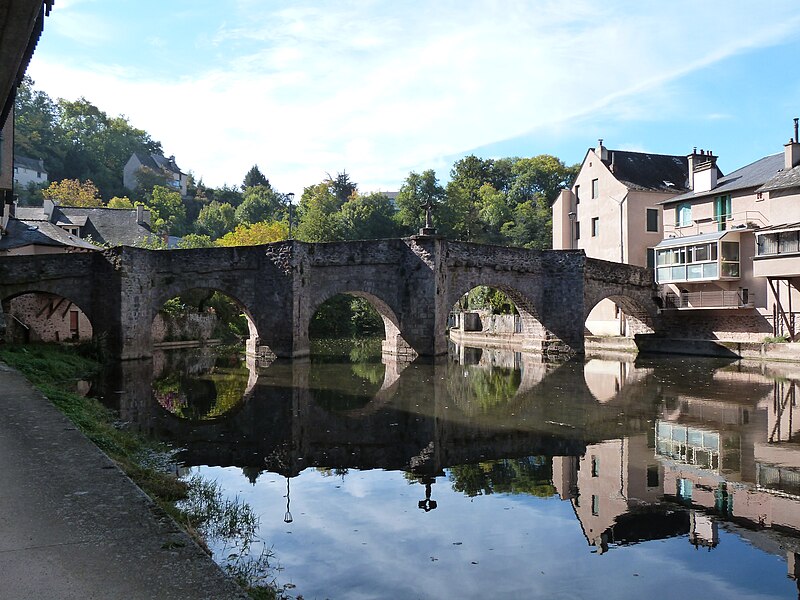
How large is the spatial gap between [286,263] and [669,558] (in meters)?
19.7

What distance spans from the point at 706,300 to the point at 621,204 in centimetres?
687

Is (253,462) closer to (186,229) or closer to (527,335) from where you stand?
(527,335)

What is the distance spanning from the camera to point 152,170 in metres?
76.4

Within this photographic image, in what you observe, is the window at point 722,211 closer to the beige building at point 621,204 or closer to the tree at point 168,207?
the beige building at point 621,204

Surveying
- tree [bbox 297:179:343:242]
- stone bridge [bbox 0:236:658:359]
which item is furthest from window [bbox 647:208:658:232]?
tree [bbox 297:179:343:242]

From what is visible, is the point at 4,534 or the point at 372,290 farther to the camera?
the point at 372,290

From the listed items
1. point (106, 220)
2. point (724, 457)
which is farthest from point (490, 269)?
point (106, 220)

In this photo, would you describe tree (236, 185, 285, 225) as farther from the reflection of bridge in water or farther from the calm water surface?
the calm water surface

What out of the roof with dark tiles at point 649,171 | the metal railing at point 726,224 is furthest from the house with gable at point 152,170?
the metal railing at point 726,224

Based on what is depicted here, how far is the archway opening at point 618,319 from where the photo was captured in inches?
1205

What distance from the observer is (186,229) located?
7325cm

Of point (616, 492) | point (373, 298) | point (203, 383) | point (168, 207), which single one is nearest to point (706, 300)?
point (373, 298)

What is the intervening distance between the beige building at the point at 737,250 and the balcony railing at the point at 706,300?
0.04 m

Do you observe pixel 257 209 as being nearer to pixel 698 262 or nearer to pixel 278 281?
pixel 278 281
